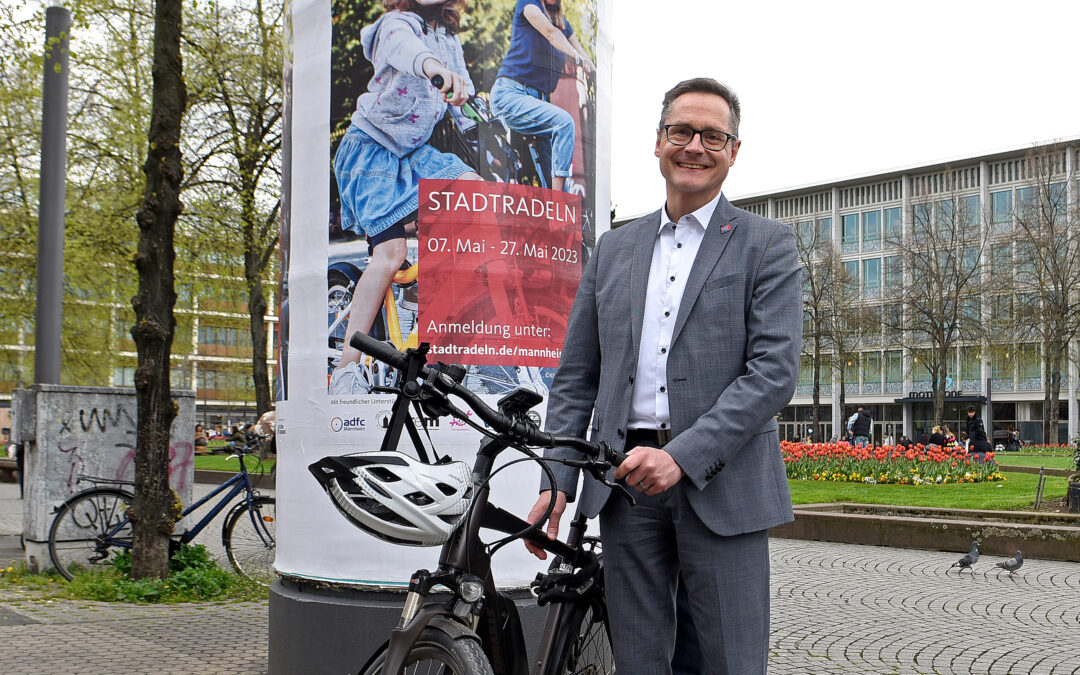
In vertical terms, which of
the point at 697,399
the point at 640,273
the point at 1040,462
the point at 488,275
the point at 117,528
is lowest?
the point at 1040,462

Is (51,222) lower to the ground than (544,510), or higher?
higher

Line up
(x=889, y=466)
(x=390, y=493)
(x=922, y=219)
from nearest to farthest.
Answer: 1. (x=390, y=493)
2. (x=889, y=466)
3. (x=922, y=219)

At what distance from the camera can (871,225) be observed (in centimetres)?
8162

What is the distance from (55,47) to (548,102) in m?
8.67

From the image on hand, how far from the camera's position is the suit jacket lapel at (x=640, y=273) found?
3.21 m

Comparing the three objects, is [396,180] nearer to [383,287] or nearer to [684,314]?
[383,287]

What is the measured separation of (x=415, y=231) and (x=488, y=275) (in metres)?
0.40

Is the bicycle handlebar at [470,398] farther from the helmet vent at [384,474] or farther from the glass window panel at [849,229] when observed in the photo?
the glass window panel at [849,229]

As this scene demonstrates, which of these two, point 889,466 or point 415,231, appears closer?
point 415,231

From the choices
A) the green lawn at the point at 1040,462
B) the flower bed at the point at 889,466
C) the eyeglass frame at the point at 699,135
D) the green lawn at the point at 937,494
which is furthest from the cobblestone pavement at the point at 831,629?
the green lawn at the point at 1040,462

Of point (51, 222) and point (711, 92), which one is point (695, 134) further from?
point (51, 222)

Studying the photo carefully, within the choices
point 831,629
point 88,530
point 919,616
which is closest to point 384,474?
point 831,629

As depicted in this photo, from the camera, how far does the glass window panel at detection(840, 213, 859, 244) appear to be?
82562mm

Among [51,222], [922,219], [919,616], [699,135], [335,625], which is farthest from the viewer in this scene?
[922,219]
